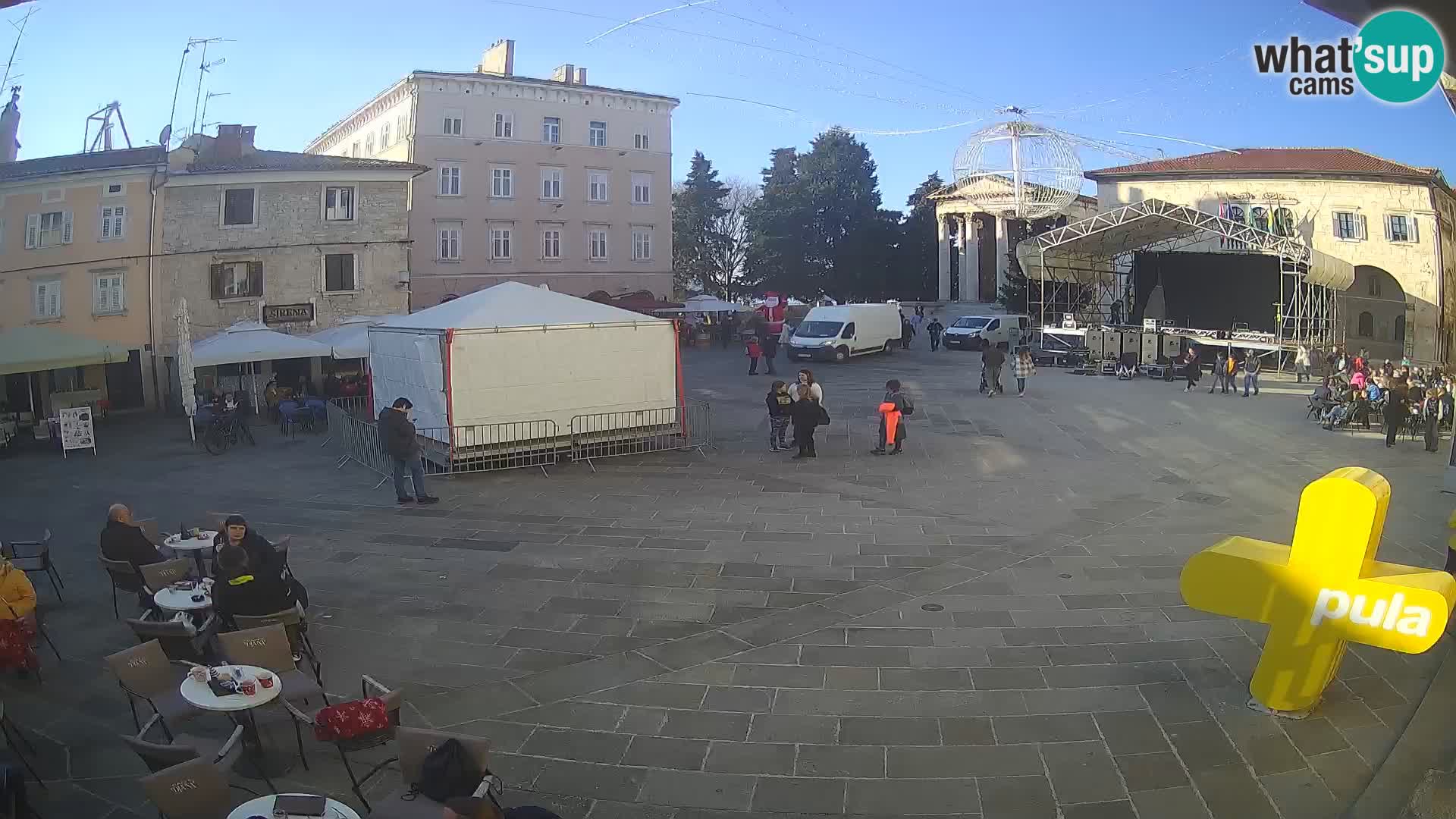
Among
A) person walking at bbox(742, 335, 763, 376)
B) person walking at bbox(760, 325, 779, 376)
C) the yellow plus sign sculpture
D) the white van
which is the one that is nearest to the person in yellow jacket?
the yellow plus sign sculpture

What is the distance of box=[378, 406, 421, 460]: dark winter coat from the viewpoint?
39.2ft

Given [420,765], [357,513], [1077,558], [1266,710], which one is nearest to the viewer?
[420,765]

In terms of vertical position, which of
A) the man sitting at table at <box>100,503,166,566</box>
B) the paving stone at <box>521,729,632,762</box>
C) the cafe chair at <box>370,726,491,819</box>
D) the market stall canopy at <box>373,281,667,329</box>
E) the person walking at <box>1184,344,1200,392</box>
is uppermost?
the market stall canopy at <box>373,281,667,329</box>

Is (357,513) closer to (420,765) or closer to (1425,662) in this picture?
(420,765)

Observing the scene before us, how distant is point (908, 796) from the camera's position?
5020 mm

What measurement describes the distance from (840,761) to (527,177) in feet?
127

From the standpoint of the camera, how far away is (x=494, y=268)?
40.7m

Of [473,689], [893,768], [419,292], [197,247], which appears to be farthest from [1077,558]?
[419,292]

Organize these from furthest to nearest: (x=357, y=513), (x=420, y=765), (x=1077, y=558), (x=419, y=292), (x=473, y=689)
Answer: (x=419, y=292) → (x=357, y=513) → (x=1077, y=558) → (x=473, y=689) → (x=420, y=765)

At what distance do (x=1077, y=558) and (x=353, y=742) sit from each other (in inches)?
265

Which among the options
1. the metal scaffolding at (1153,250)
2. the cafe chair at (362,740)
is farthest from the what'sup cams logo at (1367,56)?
the metal scaffolding at (1153,250)

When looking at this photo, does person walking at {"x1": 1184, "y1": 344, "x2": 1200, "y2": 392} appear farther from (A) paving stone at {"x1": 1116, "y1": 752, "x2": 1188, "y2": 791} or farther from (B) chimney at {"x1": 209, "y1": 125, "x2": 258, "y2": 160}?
(B) chimney at {"x1": 209, "y1": 125, "x2": 258, "y2": 160}

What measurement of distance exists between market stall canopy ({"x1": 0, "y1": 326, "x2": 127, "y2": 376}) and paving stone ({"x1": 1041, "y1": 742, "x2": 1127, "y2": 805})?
1761 centimetres

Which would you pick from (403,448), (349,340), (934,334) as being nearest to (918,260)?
(934,334)
